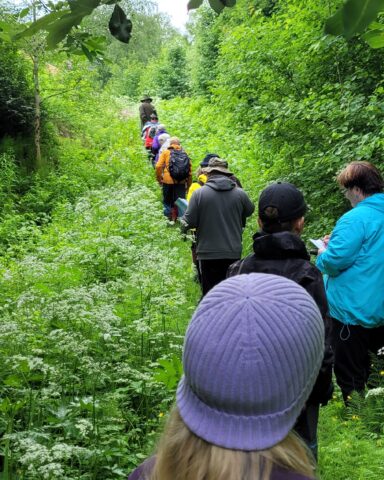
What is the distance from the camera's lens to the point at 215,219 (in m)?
5.91

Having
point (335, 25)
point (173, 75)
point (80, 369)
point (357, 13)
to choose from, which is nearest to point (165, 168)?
point (80, 369)

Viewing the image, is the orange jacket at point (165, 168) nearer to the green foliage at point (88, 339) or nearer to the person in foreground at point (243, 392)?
the green foliage at point (88, 339)

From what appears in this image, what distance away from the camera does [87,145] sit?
1664 centimetres

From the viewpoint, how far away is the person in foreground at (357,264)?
13.1 ft

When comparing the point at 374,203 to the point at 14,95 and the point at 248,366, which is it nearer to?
the point at 248,366

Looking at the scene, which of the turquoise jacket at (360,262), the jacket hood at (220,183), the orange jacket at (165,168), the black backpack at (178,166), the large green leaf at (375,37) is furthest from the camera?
the orange jacket at (165,168)

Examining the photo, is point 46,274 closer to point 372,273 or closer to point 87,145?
point 372,273

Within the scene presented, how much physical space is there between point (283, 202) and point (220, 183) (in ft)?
9.77

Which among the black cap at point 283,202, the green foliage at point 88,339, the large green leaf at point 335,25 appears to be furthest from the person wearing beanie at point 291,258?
the large green leaf at point 335,25

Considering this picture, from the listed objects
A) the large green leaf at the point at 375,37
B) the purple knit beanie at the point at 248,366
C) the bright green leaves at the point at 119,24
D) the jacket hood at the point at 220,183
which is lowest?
the purple knit beanie at the point at 248,366

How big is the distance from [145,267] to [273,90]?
4.05 meters

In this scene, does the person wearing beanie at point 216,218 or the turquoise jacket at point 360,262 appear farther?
the person wearing beanie at point 216,218

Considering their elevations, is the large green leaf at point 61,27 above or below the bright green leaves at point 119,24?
below

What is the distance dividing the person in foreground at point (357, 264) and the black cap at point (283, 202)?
1095 millimetres
